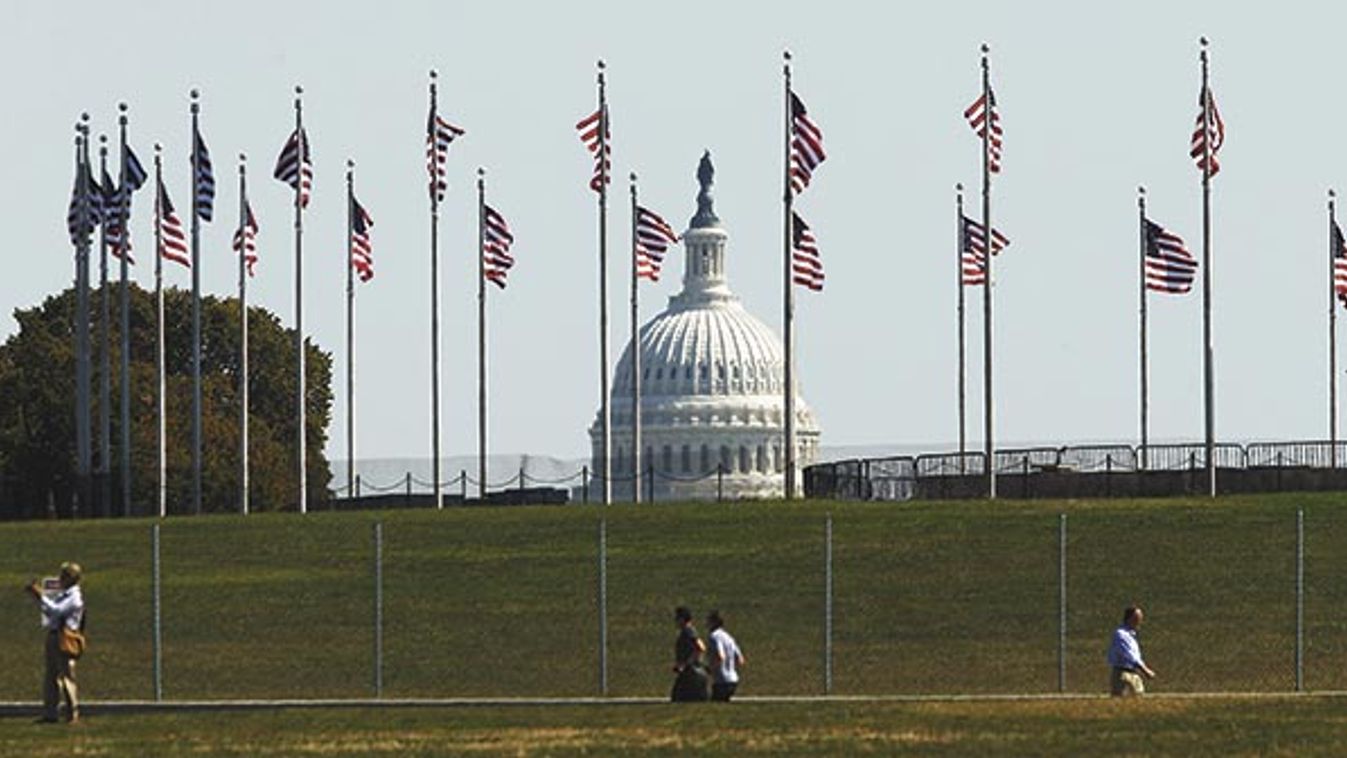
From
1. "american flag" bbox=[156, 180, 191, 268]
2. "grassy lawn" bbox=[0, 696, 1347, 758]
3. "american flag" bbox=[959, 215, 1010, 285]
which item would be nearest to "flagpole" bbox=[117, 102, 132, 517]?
"american flag" bbox=[156, 180, 191, 268]

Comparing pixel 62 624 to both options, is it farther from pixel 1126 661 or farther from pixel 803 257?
pixel 803 257

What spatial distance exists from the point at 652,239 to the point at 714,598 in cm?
3692

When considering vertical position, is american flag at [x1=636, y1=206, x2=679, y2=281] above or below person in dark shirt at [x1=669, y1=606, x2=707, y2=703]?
above

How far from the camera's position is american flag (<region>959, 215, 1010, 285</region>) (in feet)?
289

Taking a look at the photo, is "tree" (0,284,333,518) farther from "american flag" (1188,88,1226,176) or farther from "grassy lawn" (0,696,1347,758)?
"grassy lawn" (0,696,1347,758)

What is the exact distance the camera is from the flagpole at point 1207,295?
243 feet

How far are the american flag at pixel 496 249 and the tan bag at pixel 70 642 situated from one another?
51.1m

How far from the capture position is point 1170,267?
260ft

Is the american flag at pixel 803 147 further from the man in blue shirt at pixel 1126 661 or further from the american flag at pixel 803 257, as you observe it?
the man in blue shirt at pixel 1126 661

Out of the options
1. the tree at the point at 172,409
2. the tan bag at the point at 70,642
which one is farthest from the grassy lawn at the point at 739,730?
the tree at the point at 172,409

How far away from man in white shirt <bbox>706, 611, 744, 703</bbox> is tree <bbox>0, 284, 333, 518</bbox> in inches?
2103

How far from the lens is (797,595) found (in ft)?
178

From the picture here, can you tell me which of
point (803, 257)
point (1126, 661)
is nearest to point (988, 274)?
point (803, 257)

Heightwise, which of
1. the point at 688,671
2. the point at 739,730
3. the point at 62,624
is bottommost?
the point at 739,730
